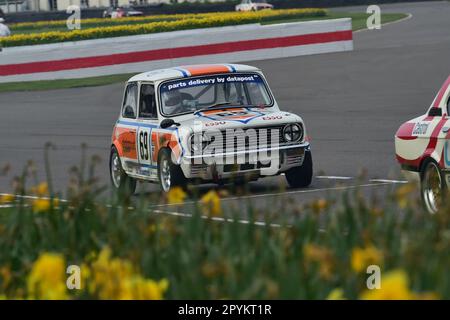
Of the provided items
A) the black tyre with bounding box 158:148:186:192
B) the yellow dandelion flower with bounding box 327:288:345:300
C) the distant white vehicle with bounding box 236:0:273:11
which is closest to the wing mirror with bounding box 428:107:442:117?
the black tyre with bounding box 158:148:186:192

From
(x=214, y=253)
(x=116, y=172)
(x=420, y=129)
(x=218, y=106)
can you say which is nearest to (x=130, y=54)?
(x=116, y=172)

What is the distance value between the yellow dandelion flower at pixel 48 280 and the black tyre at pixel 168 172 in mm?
8261

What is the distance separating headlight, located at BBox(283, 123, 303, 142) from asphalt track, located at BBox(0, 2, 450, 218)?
22.3 inches

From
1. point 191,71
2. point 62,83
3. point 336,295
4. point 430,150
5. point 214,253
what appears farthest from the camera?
point 62,83

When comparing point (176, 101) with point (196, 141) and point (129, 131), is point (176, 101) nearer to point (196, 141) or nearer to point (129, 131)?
point (129, 131)

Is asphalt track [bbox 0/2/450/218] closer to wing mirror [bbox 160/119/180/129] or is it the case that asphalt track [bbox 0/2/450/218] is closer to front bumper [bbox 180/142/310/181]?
front bumper [bbox 180/142/310/181]

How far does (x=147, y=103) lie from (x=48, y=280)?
32.7 feet

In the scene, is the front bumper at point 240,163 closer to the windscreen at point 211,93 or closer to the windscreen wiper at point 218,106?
the windscreen wiper at point 218,106

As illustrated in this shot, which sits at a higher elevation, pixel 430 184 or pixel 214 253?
pixel 214 253

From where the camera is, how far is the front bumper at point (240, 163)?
46.6ft

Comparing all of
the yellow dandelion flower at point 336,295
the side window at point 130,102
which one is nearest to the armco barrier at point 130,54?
the side window at point 130,102

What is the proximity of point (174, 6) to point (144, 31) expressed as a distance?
A: 3078 centimetres

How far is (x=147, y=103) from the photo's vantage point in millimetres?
15672
